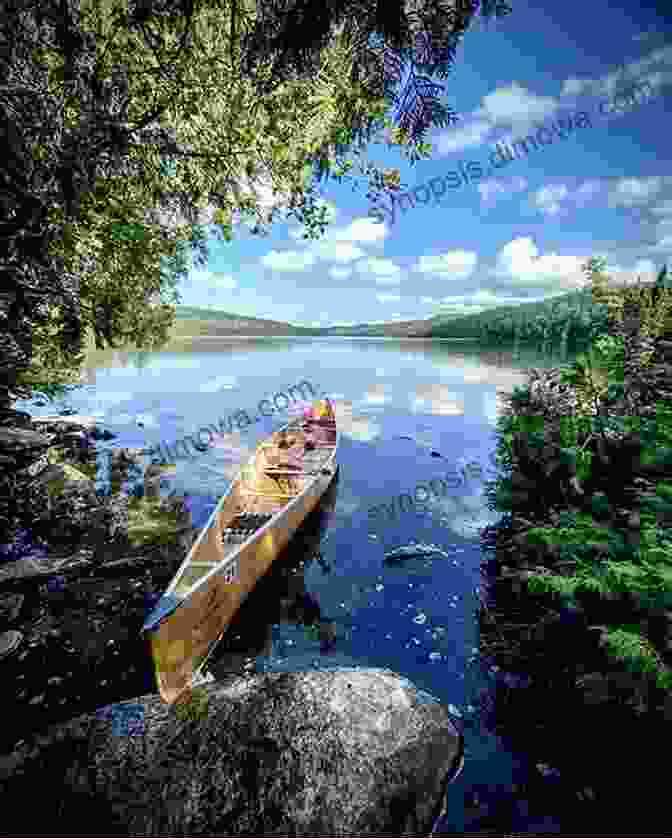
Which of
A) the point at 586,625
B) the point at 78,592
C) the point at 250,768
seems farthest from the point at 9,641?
the point at 586,625

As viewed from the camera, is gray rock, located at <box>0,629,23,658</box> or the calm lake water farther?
the calm lake water

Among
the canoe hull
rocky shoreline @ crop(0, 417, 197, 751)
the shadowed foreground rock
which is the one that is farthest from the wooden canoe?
rocky shoreline @ crop(0, 417, 197, 751)

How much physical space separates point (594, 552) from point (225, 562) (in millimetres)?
5768

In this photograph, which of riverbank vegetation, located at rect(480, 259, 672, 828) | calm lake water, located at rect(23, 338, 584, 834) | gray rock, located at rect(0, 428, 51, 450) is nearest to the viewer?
riverbank vegetation, located at rect(480, 259, 672, 828)

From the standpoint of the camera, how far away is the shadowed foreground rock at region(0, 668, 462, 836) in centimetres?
324

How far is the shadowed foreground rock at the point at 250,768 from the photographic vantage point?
3.24 m

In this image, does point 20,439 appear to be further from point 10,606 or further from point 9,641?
point 9,641

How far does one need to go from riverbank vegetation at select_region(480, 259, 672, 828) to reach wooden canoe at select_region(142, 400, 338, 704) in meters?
4.39

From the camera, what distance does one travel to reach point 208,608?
17.9ft

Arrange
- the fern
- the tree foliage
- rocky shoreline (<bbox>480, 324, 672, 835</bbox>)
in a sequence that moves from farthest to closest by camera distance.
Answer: rocky shoreline (<bbox>480, 324, 672, 835</bbox>), the fern, the tree foliage

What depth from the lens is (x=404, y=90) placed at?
5.57 ft

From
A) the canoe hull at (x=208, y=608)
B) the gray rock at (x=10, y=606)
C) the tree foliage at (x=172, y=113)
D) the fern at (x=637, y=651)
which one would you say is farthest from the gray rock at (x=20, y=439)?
the fern at (x=637, y=651)

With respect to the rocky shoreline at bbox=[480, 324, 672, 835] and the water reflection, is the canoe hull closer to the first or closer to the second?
the water reflection

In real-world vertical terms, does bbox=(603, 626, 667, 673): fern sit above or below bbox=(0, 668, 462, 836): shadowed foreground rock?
above
